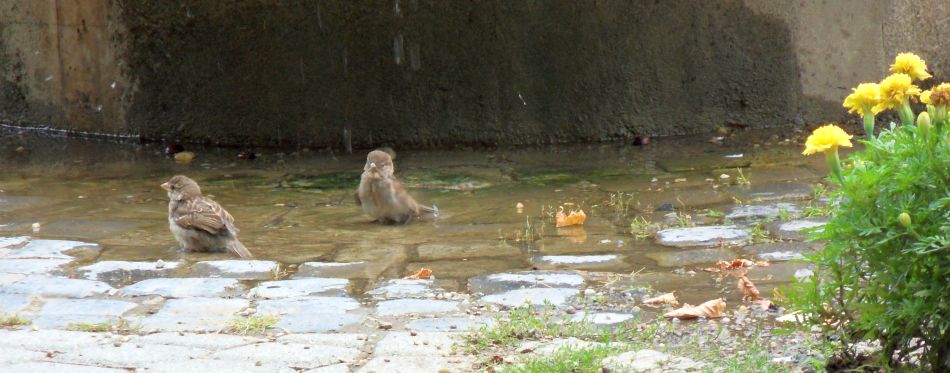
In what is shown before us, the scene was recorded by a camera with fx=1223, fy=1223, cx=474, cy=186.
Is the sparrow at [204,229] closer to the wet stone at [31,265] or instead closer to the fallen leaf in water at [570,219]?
the wet stone at [31,265]

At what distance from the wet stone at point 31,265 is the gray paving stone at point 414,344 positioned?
225 centimetres

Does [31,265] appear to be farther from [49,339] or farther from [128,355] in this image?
[128,355]

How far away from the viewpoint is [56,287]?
570 centimetres

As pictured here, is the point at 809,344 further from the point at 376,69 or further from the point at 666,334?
the point at 376,69

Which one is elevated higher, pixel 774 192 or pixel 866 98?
pixel 866 98

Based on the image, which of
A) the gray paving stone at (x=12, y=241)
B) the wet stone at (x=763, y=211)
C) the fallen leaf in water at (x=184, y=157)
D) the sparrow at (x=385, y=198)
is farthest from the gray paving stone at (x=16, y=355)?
the fallen leaf in water at (x=184, y=157)

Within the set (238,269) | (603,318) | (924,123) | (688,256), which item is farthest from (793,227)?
(924,123)

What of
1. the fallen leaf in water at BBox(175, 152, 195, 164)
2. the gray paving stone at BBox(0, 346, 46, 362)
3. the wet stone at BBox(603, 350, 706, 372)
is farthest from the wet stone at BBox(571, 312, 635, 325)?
the fallen leaf in water at BBox(175, 152, 195, 164)

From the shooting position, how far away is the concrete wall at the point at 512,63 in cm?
1025

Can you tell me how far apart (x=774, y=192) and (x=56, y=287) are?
4452 millimetres

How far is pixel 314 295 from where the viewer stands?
18.2ft

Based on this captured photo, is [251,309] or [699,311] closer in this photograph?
[699,311]

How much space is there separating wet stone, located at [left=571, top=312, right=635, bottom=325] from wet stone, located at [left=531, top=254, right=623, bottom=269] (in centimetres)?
102

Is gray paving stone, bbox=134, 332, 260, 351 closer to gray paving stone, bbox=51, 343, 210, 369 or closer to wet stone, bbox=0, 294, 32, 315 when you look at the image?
gray paving stone, bbox=51, 343, 210, 369
